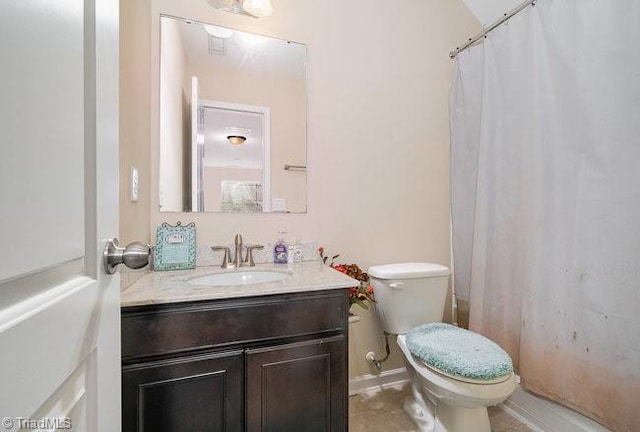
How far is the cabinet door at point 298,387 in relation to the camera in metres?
1.01

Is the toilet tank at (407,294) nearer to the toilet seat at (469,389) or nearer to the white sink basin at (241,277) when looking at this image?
the toilet seat at (469,389)

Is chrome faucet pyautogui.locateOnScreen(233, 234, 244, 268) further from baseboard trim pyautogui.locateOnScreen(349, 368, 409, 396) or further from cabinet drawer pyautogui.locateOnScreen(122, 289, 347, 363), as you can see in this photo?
baseboard trim pyautogui.locateOnScreen(349, 368, 409, 396)

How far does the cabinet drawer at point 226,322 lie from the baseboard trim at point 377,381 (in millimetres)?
815

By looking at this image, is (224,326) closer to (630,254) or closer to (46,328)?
(46,328)

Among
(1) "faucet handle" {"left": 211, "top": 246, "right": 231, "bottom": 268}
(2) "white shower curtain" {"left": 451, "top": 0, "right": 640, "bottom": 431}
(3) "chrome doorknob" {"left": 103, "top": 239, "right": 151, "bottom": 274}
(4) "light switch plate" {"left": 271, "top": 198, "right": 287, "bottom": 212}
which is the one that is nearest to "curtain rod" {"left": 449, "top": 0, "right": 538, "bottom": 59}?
(2) "white shower curtain" {"left": 451, "top": 0, "right": 640, "bottom": 431}

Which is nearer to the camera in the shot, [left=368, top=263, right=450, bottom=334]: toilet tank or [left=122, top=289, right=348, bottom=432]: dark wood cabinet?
[left=122, top=289, right=348, bottom=432]: dark wood cabinet

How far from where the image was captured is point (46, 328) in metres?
0.34

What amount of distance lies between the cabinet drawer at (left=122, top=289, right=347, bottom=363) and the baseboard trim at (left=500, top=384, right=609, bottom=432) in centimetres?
110

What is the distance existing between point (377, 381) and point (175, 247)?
1.39 meters

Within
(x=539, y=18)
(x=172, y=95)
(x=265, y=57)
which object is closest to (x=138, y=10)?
(x=172, y=95)

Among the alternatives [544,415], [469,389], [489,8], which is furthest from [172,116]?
[544,415]

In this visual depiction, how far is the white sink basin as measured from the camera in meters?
1.33

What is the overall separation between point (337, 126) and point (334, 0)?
2.38 ft

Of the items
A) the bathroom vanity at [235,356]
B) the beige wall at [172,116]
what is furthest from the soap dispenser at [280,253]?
the beige wall at [172,116]
